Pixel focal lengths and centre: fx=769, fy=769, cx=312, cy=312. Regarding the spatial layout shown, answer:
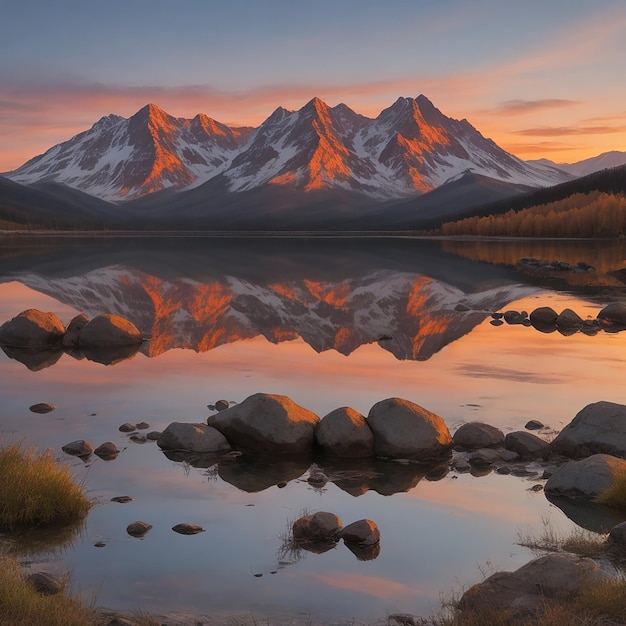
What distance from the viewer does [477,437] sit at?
52.9 ft

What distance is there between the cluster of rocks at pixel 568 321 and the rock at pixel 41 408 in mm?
22439

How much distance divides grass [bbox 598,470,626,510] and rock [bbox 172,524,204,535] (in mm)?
6535

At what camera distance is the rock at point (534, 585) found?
28.8 feet

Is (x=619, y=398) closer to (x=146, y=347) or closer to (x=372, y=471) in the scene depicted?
(x=372, y=471)

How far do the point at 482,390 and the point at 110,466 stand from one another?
36.8 ft

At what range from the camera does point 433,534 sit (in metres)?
11.7

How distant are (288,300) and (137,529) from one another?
36.0m

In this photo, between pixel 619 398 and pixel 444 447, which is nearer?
pixel 444 447

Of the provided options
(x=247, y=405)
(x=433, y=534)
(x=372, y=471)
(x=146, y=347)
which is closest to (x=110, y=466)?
(x=247, y=405)

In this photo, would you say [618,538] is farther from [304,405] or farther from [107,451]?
[304,405]

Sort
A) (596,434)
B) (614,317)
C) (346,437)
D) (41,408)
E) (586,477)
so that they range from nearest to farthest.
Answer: (586,477) → (596,434) → (346,437) → (41,408) → (614,317)

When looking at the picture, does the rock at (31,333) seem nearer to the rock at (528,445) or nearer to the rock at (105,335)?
the rock at (105,335)

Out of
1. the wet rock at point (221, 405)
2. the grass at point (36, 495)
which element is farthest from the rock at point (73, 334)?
the grass at point (36, 495)

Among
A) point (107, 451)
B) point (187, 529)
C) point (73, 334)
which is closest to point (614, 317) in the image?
point (73, 334)
